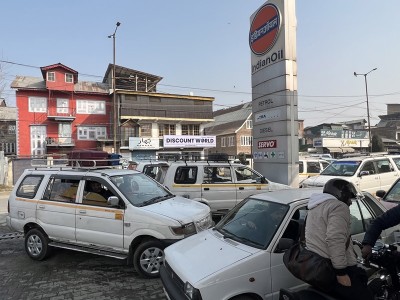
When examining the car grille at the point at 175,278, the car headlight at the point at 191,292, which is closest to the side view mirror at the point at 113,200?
the car grille at the point at 175,278

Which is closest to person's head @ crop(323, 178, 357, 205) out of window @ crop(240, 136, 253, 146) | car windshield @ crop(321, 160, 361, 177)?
car windshield @ crop(321, 160, 361, 177)

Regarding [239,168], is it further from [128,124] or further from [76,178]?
[128,124]

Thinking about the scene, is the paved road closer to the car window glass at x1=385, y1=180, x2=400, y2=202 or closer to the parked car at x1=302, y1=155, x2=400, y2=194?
the car window glass at x1=385, y1=180, x2=400, y2=202

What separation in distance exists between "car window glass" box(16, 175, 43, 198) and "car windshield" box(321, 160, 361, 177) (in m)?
10.0

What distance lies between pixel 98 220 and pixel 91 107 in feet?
123

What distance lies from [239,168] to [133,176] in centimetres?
420

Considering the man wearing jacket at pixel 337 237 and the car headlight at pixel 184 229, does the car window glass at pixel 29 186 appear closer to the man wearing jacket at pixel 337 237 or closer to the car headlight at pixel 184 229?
the car headlight at pixel 184 229

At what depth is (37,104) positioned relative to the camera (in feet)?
125

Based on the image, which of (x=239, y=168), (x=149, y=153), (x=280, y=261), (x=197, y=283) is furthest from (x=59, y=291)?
(x=149, y=153)

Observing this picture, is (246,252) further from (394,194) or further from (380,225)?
(394,194)

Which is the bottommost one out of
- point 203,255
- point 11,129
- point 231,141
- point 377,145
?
point 203,255

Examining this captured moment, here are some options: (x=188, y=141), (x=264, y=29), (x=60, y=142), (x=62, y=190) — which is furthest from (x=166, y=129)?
(x=62, y=190)

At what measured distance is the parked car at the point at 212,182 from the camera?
9.46 metres

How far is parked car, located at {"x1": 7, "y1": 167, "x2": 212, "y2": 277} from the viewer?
215 inches
